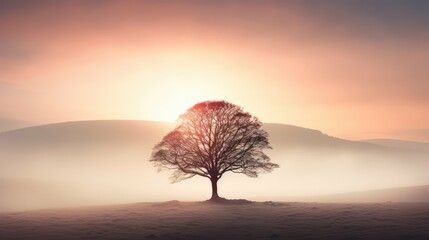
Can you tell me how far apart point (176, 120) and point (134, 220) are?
78.8ft

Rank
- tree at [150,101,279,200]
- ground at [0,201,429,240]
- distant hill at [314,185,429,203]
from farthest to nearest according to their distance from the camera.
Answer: distant hill at [314,185,429,203] → tree at [150,101,279,200] → ground at [0,201,429,240]

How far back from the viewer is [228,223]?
4550 centimetres

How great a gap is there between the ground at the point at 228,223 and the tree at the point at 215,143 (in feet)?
33.0

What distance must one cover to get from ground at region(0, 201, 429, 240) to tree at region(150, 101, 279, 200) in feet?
33.0

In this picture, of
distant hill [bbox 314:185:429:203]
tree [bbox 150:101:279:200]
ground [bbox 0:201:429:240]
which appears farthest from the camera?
distant hill [bbox 314:185:429:203]

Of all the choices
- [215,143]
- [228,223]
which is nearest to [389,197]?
[215,143]

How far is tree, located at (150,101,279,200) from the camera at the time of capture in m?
68.6

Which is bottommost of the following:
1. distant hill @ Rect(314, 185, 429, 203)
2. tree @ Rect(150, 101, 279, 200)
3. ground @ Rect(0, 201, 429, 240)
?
ground @ Rect(0, 201, 429, 240)

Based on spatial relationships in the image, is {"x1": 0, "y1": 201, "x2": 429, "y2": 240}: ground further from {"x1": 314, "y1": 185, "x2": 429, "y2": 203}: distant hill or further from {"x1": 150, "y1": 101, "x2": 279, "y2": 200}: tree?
{"x1": 314, "y1": 185, "x2": 429, "y2": 203}: distant hill

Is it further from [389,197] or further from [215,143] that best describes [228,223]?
[389,197]

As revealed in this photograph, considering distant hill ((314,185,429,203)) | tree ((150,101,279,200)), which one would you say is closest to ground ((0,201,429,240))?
tree ((150,101,279,200))

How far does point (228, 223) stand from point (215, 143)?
24094mm

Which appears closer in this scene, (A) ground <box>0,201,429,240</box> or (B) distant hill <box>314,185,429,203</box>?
(A) ground <box>0,201,429,240</box>

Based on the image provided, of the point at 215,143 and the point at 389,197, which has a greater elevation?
the point at 215,143
